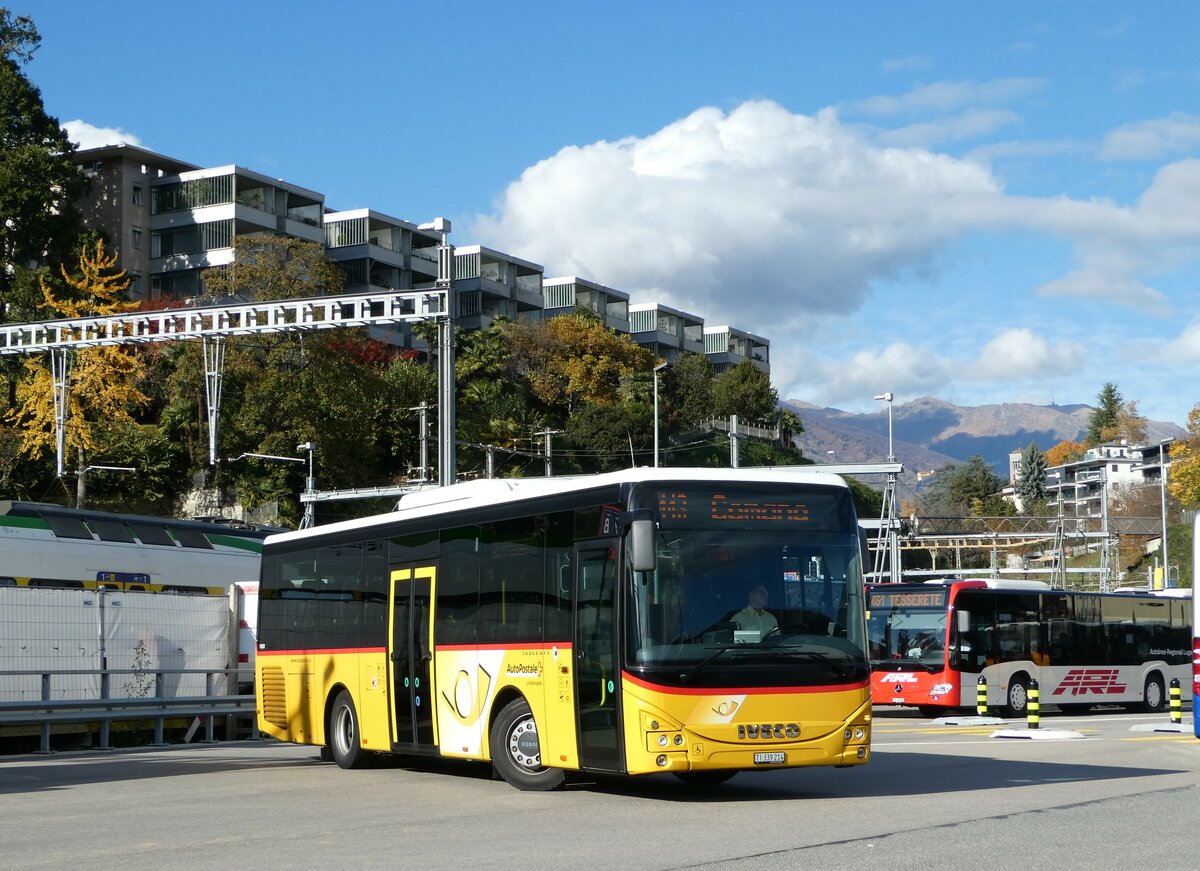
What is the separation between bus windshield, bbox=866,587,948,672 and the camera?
1277 inches

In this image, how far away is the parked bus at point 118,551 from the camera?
1117 inches

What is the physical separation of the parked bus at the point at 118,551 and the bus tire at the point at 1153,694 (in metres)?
21.3

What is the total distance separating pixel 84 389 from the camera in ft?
175

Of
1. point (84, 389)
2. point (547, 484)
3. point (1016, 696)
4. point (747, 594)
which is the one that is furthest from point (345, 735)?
point (84, 389)

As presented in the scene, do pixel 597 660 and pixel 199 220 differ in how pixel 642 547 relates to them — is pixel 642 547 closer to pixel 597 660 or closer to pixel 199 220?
pixel 597 660

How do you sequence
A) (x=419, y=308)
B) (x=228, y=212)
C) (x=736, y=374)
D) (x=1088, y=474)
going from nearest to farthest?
(x=419, y=308), (x=228, y=212), (x=736, y=374), (x=1088, y=474)

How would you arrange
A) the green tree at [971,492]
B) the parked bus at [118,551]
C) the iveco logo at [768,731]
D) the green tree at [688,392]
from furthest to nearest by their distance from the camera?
the green tree at [971,492] → the green tree at [688,392] → the parked bus at [118,551] → the iveco logo at [768,731]

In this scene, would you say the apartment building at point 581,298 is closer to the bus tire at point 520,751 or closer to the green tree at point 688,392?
the green tree at point 688,392

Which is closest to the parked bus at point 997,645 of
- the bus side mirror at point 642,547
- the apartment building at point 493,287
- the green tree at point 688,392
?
the bus side mirror at point 642,547

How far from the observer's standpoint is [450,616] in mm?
15812

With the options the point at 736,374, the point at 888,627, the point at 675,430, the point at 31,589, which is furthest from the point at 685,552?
the point at 736,374

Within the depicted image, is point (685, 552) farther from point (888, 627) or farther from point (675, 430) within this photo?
point (675, 430)

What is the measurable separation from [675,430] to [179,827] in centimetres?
8256

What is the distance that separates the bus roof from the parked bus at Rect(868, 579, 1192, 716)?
17019 millimetres
